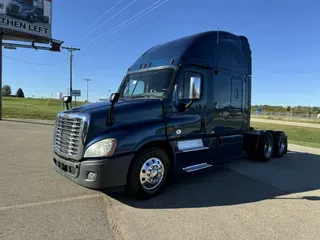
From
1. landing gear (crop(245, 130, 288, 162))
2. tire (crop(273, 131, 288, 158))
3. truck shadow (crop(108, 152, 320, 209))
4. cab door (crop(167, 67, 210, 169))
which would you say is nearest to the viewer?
truck shadow (crop(108, 152, 320, 209))

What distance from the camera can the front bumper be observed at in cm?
415

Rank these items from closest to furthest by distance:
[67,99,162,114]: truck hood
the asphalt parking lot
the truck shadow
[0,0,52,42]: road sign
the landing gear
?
the asphalt parking lot → [67,99,162,114]: truck hood → the truck shadow → the landing gear → [0,0,52,42]: road sign

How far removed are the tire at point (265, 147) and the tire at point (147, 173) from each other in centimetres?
426

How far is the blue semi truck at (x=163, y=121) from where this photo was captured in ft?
14.1

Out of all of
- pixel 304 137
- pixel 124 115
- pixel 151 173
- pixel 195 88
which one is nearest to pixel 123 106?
pixel 124 115

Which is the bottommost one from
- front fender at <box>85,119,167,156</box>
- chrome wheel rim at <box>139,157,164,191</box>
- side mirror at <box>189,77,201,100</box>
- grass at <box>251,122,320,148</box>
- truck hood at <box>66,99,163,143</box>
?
grass at <box>251,122,320,148</box>

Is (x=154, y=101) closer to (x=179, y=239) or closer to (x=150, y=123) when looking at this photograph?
(x=150, y=123)

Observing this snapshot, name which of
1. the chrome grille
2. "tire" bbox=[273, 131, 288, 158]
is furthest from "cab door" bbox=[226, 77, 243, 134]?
the chrome grille

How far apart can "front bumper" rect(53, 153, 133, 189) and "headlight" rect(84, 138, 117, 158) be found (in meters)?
0.10

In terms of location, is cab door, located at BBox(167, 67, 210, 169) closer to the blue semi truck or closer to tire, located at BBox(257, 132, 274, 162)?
the blue semi truck

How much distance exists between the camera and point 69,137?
15.0ft

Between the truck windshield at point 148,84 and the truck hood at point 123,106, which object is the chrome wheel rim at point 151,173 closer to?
the truck hood at point 123,106

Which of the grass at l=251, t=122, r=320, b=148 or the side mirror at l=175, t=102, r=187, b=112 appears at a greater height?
the side mirror at l=175, t=102, r=187, b=112

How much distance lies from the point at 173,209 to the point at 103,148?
154 cm
